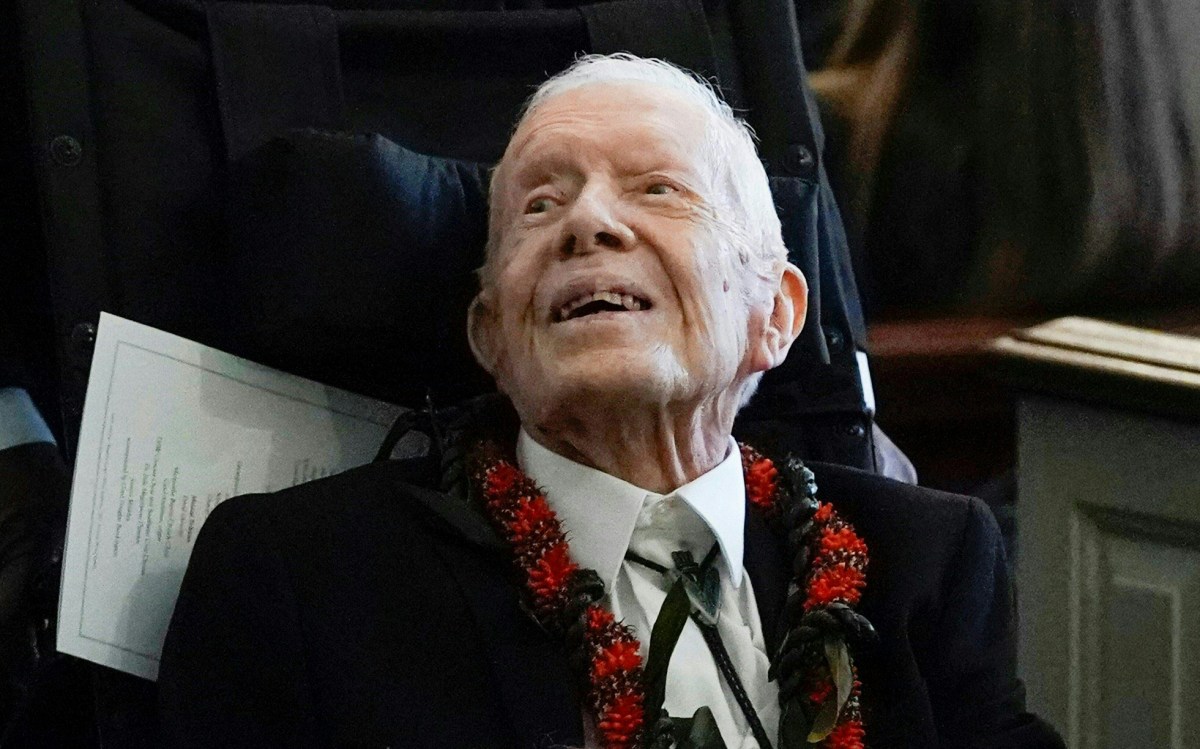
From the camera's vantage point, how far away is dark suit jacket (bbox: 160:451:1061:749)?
125 cm

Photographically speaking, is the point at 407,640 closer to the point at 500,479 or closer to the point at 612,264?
the point at 500,479

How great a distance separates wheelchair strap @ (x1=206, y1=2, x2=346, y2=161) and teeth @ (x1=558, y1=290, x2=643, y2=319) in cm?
43

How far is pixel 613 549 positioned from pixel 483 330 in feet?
1.00

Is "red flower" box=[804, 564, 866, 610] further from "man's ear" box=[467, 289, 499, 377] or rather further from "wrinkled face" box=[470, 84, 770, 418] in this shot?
"man's ear" box=[467, 289, 499, 377]

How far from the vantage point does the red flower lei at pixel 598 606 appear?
127 cm

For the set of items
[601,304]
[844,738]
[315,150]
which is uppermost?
[315,150]

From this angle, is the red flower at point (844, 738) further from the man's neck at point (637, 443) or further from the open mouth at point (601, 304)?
the open mouth at point (601, 304)

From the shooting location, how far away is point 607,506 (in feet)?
4.52

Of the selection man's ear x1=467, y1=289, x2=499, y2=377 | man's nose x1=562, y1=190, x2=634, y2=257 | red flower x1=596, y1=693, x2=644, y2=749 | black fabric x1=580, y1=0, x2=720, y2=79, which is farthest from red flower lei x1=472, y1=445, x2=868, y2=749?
black fabric x1=580, y1=0, x2=720, y2=79

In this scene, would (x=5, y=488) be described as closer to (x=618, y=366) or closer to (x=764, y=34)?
(x=618, y=366)

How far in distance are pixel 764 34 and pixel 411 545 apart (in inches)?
33.1

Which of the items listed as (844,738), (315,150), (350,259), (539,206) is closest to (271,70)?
(315,150)

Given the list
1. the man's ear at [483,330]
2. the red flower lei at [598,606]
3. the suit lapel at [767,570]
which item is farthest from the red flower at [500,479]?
the suit lapel at [767,570]

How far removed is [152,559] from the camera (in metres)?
1.42
